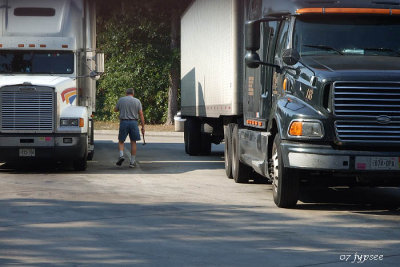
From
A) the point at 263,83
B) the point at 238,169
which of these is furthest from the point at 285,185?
the point at 238,169

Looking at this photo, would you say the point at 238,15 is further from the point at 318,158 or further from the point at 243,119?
the point at 318,158

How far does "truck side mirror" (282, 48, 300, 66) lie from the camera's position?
39.3 ft

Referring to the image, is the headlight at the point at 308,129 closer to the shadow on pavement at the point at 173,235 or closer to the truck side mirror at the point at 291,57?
the shadow on pavement at the point at 173,235

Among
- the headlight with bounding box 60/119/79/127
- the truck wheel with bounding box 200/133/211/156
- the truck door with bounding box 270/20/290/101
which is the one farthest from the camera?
the truck wheel with bounding box 200/133/211/156

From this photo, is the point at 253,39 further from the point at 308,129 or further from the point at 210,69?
the point at 210,69

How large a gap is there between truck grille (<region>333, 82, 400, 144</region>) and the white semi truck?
7.45 metres

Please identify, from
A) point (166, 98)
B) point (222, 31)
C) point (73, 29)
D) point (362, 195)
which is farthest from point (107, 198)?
point (166, 98)

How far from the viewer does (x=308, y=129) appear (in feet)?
36.3

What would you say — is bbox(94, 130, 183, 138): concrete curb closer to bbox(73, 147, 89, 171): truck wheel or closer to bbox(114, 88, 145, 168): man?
bbox(114, 88, 145, 168): man

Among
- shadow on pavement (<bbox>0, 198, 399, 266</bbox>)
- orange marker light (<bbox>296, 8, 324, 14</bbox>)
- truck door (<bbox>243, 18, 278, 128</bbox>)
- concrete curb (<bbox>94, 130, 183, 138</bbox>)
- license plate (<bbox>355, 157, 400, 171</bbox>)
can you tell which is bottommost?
shadow on pavement (<bbox>0, 198, 399, 266</bbox>)

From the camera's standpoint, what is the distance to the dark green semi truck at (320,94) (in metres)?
11.0

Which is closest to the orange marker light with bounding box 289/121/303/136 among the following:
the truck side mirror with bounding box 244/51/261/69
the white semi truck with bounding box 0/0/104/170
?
the truck side mirror with bounding box 244/51/261/69

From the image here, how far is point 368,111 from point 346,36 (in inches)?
60.2

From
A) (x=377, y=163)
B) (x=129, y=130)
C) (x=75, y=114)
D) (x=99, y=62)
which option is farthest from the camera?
(x=129, y=130)
